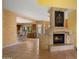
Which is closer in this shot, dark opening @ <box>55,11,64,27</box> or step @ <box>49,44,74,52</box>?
step @ <box>49,44,74,52</box>

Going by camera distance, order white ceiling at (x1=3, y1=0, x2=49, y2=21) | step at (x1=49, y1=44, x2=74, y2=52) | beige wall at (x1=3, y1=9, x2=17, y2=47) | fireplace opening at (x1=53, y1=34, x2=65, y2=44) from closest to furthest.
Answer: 1. white ceiling at (x1=3, y1=0, x2=49, y2=21)
2. step at (x1=49, y1=44, x2=74, y2=52)
3. fireplace opening at (x1=53, y1=34, x2=65, y2=44)
4. beige wall at (x1=3, y1=9, x2=17, y2=47)

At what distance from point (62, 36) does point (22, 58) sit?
13.2ft

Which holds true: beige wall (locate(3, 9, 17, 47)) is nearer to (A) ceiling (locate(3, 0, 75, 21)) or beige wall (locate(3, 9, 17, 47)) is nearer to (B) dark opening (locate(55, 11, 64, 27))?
(A) ceiling (locate(3, 0, 75, 21))

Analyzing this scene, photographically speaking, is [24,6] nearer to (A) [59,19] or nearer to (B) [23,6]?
(B) [23,6]

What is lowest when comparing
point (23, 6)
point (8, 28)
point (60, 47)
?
point (60, 47)

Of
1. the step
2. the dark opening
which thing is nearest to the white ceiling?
the dark opening

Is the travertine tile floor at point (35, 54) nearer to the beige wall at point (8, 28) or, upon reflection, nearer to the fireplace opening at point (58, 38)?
the fireplace opening at point (58, 38)

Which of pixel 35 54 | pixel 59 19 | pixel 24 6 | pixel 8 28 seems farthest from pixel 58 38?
pixel 8 28

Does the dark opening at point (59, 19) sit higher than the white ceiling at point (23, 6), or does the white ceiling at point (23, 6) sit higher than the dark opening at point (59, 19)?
the white ceiling at point (23, 6)

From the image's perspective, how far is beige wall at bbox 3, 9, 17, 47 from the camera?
Answer: 28.3ft

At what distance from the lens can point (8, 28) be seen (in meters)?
9.30

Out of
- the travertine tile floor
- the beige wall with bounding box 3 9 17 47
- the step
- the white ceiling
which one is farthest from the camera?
the beige wall with bounding box 3 9 17 47

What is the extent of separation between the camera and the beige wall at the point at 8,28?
8.63m

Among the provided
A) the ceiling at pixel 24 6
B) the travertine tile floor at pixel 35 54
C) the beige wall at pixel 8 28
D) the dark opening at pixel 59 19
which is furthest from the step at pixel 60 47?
the beige wall at pixel 8 28
